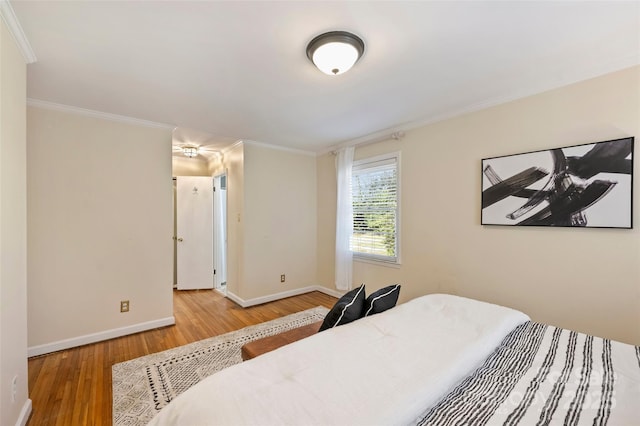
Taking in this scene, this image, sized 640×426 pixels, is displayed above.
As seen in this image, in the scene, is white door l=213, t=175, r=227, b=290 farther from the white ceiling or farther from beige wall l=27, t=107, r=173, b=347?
the white ceiling

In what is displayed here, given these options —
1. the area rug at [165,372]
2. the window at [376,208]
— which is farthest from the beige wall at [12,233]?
the window at [376,208]

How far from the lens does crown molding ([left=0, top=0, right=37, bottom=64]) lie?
4.55 feet

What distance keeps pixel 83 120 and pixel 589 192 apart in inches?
181

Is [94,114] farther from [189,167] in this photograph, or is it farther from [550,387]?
[550,387]

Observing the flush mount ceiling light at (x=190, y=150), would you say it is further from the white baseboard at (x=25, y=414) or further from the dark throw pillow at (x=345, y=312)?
the dark throw pillow at (x=345, y=312)

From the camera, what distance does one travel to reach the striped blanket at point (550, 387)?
0.89m

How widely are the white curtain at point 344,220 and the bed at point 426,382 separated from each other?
2.45 m

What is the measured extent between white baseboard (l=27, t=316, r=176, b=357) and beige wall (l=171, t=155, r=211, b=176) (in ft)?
9.38

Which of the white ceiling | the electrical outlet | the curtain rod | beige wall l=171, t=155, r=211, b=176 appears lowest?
the electrical outlet

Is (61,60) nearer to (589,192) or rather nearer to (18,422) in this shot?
(18,422)

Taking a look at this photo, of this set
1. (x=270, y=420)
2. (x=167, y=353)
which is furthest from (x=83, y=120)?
(x=270, y=420)

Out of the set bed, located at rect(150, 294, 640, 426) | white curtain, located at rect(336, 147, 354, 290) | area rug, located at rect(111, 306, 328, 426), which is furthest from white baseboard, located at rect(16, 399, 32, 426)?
white curtain, located at rect(336, 147, 354, 290)

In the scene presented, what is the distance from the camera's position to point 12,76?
1.58 m

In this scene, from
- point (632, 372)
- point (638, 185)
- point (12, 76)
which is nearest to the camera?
point (632, 372)
